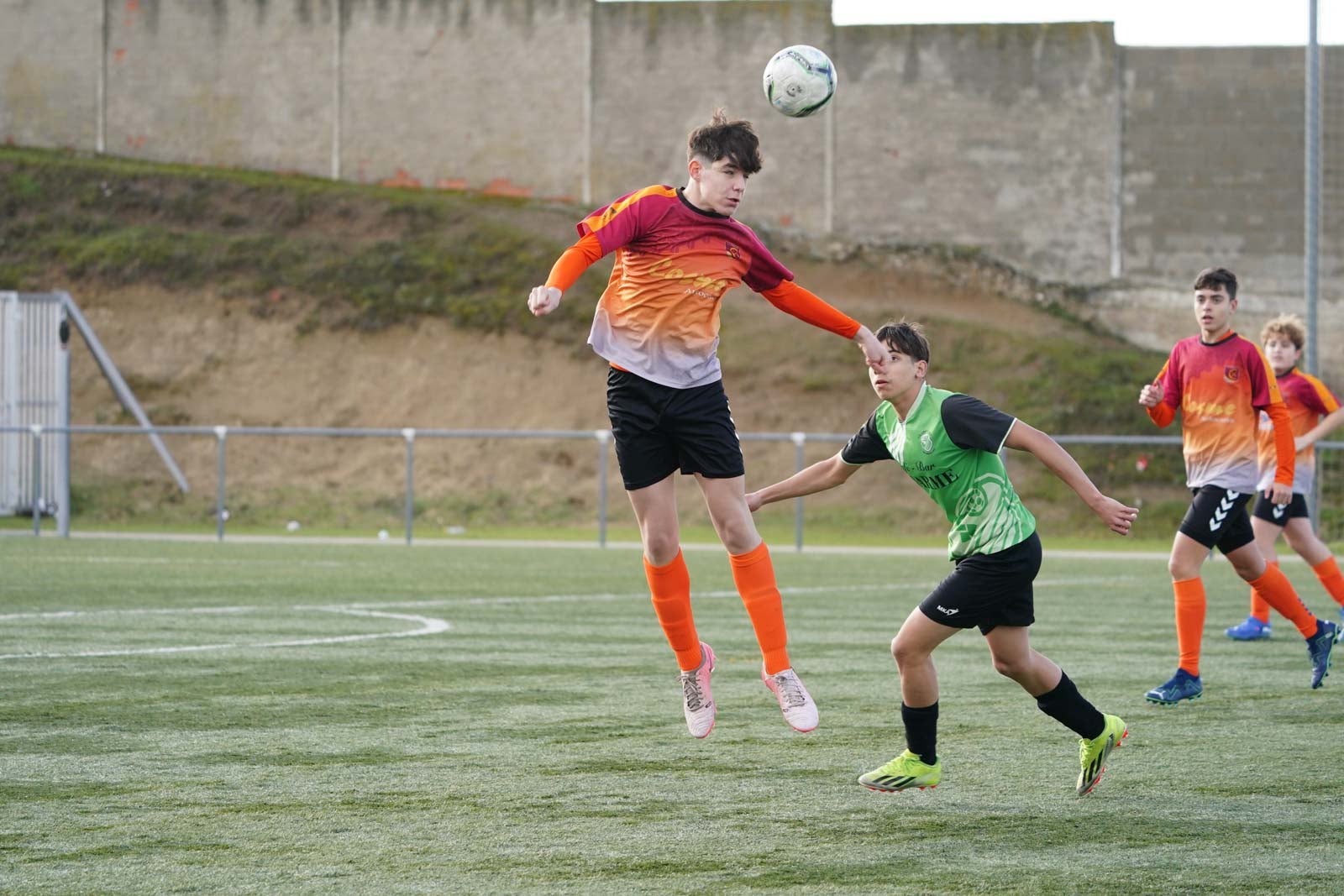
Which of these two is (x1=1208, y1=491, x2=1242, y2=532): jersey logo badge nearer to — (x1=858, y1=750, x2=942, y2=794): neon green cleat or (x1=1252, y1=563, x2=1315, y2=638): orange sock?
(x1=1252, y1=563, x2=1315, y2=638): orange sock

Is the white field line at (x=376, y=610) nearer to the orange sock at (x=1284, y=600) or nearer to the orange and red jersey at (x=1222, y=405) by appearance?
Answer: the orange and red jersey at (x=1222, y=405)

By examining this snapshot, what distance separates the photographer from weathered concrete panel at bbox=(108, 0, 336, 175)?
3891 cm

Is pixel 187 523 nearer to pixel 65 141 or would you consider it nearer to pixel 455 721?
pixel 65 141

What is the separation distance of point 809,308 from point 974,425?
1.40 meters

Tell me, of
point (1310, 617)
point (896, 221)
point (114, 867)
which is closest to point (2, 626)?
point (114, 867)

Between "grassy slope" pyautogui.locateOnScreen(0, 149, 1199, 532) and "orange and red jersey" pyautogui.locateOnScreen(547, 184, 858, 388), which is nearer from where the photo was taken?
"orange and red jersey" pyautogui.locateOnScreen(547, 184, 858, 388)

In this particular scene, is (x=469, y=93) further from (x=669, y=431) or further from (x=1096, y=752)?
(x=1096, y=752)

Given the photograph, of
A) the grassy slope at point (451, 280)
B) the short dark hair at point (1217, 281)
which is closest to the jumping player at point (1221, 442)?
the short dark hair at point (1217, 281)

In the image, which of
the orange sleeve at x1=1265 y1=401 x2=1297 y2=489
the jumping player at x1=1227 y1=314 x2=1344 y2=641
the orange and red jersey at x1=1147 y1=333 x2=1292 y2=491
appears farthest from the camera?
the jumping player at x1=1227 y1=314 x2=1344 y2=641

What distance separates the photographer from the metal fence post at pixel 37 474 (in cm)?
2214

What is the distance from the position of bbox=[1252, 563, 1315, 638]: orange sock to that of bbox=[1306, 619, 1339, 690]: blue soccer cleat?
6cm

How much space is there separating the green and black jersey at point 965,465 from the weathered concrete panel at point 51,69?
124ft

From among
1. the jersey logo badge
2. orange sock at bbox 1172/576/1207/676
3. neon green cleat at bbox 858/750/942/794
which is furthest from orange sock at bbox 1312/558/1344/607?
neon green cleat at bbox 858/750/942/794

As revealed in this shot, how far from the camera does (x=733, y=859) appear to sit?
431 cm
